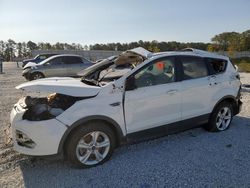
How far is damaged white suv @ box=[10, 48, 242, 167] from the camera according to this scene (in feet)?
12.9

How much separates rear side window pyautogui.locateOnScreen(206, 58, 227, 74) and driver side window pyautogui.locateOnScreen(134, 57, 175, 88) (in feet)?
3.38

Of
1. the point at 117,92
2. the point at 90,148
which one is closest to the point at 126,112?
the point at 117,92

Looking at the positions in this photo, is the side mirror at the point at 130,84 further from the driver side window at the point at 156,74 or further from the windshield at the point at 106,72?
the windshield at the point at 106,72

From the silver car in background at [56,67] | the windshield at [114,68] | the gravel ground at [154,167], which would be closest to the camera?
the gravel ground at [154,167]

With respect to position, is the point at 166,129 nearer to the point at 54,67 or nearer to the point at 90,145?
the point at 90,145

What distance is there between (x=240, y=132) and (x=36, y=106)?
4.12 m

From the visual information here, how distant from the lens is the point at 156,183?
3754 mm

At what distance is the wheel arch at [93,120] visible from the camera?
393 centimetres

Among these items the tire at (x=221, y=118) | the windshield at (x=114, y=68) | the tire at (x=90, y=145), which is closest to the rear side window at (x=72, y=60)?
the windshield at (x=114, y=68)

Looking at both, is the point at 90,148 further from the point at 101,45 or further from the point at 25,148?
the point at 101,45

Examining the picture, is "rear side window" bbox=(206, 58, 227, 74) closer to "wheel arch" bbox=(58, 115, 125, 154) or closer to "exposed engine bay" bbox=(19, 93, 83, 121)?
"wheel arch" bbox=(58, 115, 125, 154)

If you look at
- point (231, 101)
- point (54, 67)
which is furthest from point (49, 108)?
point (54, 67)

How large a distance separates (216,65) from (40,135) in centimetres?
384

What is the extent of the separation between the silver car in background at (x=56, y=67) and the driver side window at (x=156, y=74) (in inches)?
432
